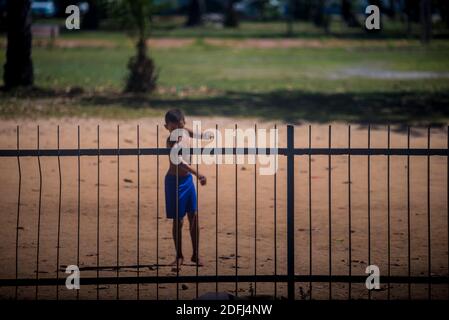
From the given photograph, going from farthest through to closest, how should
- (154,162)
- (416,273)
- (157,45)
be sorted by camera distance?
(157,45), (154,162), (416,273)

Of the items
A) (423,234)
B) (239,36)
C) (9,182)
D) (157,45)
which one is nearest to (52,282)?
(423,234)

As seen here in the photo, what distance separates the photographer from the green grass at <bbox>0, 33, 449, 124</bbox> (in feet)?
68.9

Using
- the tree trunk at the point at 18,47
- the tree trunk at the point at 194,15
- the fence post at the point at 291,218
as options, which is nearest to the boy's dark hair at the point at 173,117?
the fence post at the point at 291,218

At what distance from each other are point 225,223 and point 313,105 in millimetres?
12259

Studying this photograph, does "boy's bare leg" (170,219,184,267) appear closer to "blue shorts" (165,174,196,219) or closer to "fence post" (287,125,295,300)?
"blue shorts" (165,174,196,219)

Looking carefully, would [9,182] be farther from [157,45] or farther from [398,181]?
[157,45]

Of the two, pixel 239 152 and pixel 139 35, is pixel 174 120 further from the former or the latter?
pixel 139 35

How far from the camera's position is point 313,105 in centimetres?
2258

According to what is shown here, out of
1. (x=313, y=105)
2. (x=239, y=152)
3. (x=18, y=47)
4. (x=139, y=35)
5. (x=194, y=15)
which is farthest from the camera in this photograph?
(x=194, y=15)

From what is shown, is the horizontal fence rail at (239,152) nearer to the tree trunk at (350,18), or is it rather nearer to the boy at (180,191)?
the boy at (180,191)

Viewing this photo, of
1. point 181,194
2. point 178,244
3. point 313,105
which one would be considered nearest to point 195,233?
point 181,194

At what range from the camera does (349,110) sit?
21.7m

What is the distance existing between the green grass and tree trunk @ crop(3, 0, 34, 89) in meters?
0.79
